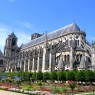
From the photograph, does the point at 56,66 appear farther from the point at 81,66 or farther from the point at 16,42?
the point at 16,42

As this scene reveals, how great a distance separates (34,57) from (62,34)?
11486mm

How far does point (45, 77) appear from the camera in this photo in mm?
43094

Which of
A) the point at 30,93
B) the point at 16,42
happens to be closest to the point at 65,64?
the point at 30,93

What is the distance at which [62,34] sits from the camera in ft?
212

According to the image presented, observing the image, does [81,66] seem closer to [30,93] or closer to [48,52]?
[48,52]

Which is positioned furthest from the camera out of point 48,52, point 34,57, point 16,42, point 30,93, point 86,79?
point 16,42

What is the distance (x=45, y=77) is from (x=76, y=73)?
806 cm

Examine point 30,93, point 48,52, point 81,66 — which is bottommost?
point 30,93

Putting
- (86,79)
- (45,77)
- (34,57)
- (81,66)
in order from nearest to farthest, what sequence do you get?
1. (86,79)
2. (45,77)
3. (81,66)
4. (34,57)

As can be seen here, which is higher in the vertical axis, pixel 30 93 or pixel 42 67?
pixel 42 67

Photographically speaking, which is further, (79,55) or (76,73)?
(79,55)

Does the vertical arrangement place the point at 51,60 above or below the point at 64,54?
below

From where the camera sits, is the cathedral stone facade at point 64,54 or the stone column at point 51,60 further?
the stone column at point 51,60

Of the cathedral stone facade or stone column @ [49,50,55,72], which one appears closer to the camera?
the cathedral stone facade
